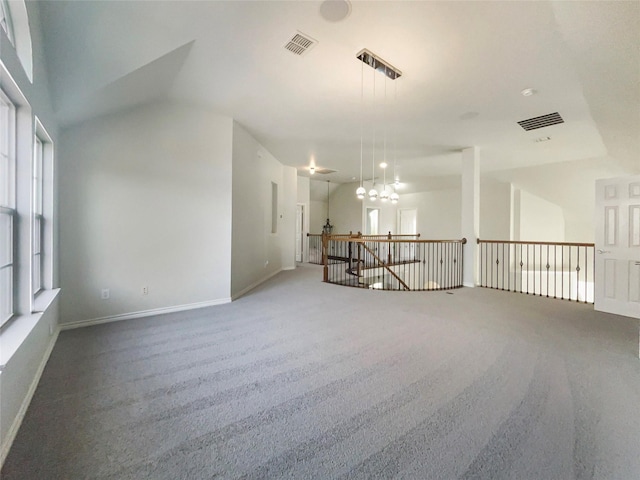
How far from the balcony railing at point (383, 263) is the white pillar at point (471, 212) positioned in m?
0.18

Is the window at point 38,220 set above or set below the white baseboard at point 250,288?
above

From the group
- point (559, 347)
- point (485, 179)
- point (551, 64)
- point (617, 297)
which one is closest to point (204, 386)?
point (559, 347)

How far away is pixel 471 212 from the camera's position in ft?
18.5

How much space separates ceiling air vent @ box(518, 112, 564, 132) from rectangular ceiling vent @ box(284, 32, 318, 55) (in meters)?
3.65

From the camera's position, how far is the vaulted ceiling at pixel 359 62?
212 cm

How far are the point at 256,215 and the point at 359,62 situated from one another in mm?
3518

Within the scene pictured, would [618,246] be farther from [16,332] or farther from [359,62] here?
[16,332]

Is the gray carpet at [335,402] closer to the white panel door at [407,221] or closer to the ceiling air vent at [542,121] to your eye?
the ceiling air vent at [542,121]

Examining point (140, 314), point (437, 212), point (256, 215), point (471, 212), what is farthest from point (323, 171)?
point (140, 314)

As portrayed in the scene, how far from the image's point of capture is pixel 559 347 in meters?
2.68

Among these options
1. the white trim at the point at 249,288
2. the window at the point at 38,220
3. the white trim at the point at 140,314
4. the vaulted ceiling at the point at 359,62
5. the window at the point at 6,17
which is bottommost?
the white trim at the point at 140,314

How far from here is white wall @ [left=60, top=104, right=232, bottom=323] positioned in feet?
10.4

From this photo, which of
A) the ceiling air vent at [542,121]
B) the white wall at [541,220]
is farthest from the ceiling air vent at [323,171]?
the white wall at [541,220]

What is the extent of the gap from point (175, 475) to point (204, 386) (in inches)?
29.5
